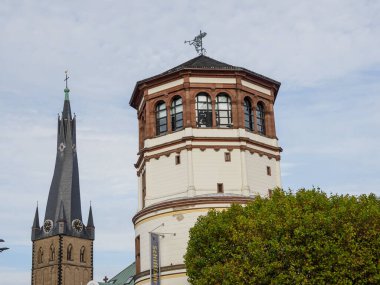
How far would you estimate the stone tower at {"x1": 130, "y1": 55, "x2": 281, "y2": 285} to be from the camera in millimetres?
54250

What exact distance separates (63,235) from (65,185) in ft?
40.7

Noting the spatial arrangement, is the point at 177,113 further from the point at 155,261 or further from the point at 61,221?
the point at 61,221

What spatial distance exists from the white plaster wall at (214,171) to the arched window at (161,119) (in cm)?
428

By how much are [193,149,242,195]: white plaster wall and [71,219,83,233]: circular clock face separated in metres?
128

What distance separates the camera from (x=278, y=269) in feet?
135

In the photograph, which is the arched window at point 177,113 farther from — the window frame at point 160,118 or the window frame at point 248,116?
the window frame at point 248,116

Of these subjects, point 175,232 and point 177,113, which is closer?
point 175,232

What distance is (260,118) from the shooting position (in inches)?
2372

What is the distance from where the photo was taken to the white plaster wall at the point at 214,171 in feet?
182

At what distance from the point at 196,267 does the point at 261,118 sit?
1845 centimetres

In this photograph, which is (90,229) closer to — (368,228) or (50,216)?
(50,216)

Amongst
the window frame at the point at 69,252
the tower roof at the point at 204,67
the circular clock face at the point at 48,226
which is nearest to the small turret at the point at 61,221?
the circular clock face at the point at 48,226

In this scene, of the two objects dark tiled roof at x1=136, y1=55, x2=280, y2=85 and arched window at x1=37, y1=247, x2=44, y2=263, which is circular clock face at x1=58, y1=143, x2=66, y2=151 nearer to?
arched window at x1=37, y1=247, x2=44, y2=263

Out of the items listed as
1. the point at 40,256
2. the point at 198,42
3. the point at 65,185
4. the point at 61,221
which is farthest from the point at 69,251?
the point at 198,42
